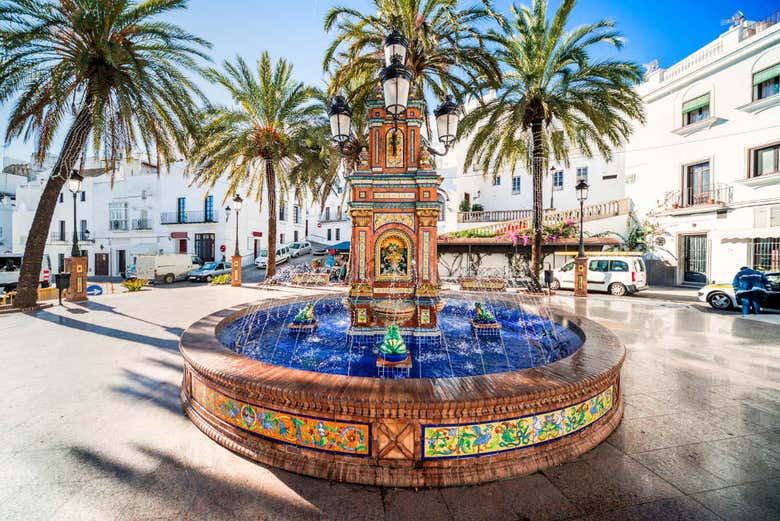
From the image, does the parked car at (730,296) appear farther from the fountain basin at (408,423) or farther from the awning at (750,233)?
the fountain basin at (408,423)

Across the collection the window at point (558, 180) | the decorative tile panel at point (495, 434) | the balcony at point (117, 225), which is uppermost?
the window at point (558, 180)

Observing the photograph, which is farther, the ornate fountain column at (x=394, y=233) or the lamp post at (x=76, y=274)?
the lamp post at (x=76, y=274)

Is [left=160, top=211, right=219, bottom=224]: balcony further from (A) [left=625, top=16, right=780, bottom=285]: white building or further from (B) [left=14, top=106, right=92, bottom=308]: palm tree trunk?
(A) [left=625, top=16, right=780, bottom=285]: white building

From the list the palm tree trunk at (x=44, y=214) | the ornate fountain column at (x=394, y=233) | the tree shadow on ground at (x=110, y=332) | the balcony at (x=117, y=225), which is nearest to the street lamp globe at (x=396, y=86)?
the ornate fountain column at (x=394, y=233)

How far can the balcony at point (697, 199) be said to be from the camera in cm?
1797

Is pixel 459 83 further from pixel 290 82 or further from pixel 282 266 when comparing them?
pixel 282 266

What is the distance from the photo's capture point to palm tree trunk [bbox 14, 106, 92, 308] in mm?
11617

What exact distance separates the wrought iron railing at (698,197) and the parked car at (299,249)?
2974 centimetres

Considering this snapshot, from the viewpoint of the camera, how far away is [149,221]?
33156 millimetres

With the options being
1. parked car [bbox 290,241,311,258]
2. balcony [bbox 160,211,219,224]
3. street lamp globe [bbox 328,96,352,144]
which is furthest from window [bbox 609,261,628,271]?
balcony [bbox 160,211,219,224]

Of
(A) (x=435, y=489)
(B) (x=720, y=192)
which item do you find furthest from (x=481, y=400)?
(B) (x=720, y=192)

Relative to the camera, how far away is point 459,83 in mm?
13258

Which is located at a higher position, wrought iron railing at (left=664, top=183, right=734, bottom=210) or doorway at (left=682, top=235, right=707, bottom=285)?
wrought iron railing at (left=664, top=183, right=734, bottom=210)

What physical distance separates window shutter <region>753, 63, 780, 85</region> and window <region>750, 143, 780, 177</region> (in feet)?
10.7
